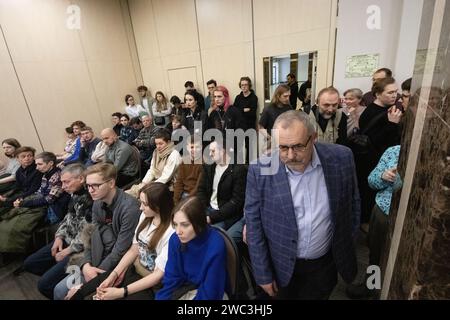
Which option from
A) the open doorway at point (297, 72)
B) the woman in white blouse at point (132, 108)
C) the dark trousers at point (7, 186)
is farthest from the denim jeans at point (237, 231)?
the woman in white blouse at point (132, 108)

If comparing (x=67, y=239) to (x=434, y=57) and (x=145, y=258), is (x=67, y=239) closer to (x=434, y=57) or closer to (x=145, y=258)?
(x=145, y=258)

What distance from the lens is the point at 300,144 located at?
3.12ft

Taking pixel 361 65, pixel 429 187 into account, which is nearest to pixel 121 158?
pixel 429 187

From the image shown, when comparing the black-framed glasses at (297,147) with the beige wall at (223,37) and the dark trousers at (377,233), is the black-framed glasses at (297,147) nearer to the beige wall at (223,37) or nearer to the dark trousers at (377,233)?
the dark trousers at (377,233)

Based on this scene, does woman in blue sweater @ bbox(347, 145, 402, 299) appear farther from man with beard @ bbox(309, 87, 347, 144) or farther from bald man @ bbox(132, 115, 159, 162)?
bald man @ bbox(132, 115, 159, 162)

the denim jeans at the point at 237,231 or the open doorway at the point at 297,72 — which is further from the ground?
the open doorway at the point at 297,72

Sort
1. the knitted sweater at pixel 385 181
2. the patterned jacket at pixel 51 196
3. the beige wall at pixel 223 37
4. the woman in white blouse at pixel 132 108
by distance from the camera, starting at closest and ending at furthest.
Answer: the knitted sweater at pixel 385 181 < the patterned jacket at pixel 51 196 < the beige wall at pixel 223 37 < the woman in white blouse at pixel 132 108

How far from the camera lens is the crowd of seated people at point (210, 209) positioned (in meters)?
1.07

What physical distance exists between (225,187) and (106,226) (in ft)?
3.19

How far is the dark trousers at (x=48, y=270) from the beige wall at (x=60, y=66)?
2.96 meters

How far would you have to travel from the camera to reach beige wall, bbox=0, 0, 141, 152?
381 centimetres

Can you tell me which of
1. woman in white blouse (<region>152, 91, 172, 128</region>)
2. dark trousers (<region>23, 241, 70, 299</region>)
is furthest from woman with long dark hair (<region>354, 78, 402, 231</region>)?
woman in white blouse (<region>152, 91, 172, 128</region>)

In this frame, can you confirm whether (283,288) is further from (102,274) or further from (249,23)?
(249,23)
